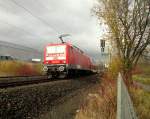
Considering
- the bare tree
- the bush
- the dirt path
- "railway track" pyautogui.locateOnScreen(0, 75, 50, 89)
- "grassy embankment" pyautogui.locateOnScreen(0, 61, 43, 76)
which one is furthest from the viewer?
"grassy embankment" pyautogui.locateOnScreen(0, 61, 43, 76)

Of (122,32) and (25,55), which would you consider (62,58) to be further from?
(25,55)

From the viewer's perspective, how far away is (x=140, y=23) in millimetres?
25359

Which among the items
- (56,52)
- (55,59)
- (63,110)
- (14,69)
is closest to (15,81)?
(55,59)

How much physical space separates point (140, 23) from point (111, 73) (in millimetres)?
6568

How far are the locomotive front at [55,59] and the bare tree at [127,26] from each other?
493 centimetres

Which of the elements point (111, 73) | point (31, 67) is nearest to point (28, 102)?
point (111, 73)

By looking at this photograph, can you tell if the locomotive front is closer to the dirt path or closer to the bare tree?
the bare tree

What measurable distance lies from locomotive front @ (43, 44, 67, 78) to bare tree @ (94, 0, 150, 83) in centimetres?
493

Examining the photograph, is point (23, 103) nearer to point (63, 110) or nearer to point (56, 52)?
point (63, 110)

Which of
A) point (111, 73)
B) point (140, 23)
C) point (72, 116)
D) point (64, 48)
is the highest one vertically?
point (140, 23)

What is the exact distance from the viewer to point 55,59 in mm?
28281

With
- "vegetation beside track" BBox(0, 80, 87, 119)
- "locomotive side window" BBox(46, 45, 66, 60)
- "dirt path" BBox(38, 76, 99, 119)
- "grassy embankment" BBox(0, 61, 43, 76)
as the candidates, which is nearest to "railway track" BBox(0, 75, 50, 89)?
"vegetation beside track" BBox(0, 80, 87, 119)

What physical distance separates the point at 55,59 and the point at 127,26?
7.43 m

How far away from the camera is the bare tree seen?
24.6m
